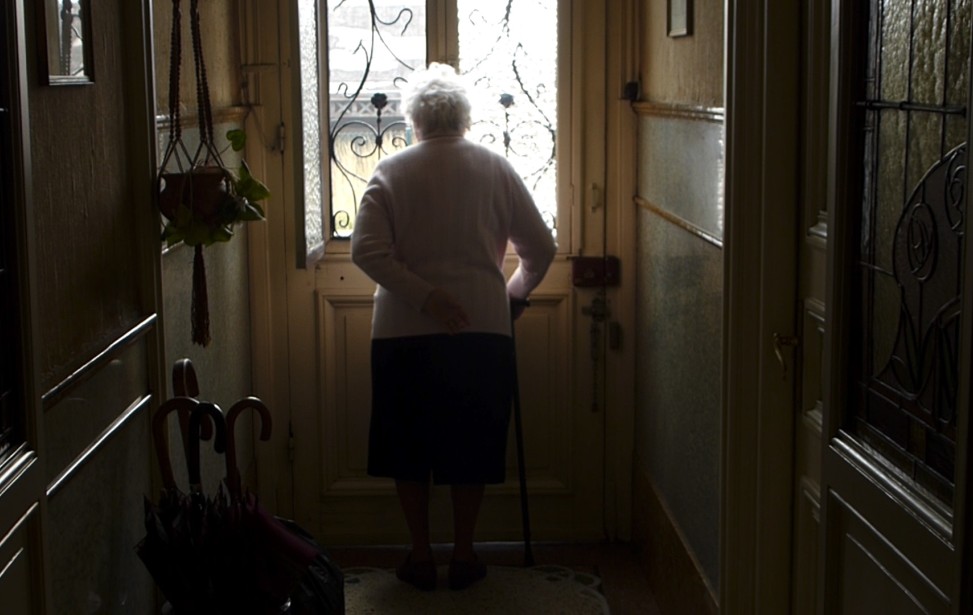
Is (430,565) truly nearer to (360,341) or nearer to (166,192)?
(360,341)

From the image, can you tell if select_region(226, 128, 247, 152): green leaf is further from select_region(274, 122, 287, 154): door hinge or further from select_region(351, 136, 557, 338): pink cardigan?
select_region(274, 122, 287, 154): door hinge

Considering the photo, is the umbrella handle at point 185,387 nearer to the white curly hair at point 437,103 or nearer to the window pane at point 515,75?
the white curly hair at point 437,103

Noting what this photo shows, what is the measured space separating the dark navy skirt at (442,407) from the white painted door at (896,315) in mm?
1947

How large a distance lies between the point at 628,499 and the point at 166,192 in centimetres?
221

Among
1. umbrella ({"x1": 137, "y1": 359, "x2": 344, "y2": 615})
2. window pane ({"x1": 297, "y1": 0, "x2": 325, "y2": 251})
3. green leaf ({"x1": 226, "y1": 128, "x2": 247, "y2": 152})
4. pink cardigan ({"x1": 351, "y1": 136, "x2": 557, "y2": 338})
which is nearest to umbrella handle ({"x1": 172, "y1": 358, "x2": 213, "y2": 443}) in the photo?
umbrella ({"x1": 137, "y1": 359, "x2": 344, "y2": 615})

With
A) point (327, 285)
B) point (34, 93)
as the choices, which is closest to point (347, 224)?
point (327, 285)

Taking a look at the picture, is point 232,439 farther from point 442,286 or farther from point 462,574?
point 462,574

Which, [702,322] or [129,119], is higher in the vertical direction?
[129,119]

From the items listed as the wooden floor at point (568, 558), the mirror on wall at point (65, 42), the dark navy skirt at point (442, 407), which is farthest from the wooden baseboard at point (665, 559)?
the mirror on wall at point (65, 42)

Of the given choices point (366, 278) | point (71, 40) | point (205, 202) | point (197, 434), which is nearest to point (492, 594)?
point (366, 278)

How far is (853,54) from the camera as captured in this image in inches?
75.9

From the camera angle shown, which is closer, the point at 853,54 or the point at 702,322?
the point at 853,54

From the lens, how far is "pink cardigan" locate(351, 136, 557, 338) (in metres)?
3.85

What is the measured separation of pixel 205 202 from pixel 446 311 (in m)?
1.08
